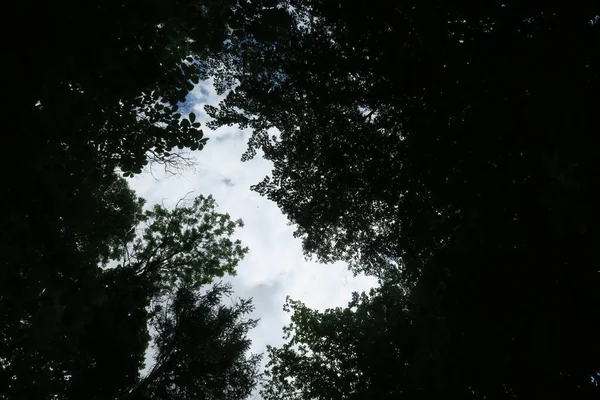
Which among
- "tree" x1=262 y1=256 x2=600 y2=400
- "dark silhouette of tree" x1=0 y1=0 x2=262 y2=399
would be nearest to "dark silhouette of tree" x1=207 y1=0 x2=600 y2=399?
"tree" x1=262 y1=256 x2=600 y2=400

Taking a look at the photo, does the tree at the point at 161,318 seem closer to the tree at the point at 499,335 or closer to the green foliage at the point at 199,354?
the green foliage at the point at 199,354

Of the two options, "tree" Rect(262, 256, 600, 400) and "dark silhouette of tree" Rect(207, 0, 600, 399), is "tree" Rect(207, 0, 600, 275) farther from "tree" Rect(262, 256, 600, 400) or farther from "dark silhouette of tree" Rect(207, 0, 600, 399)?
"tree" Rect(262, 256, 600, 400)

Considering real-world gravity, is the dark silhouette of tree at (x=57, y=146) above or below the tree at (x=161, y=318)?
below

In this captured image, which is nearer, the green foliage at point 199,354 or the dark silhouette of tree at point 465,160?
the dark silhouette of tree at point 465,160

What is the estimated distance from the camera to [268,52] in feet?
27.7

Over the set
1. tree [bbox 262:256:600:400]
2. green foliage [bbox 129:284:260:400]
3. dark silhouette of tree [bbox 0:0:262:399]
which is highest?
green foliage [bbox 129:284:260:400]

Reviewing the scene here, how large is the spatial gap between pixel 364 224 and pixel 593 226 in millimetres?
5638

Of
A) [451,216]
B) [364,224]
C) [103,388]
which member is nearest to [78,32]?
[451,216]

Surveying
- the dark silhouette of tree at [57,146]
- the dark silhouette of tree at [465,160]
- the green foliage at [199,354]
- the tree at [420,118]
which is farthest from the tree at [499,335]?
the green foliage at [199,354]

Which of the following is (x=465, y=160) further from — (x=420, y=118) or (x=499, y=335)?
(x=499, y=335)

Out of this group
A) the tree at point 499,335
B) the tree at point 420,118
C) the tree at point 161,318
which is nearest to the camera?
the tree at point 420,118

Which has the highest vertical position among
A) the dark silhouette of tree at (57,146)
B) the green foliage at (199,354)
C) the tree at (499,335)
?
the green foliage at (199,354)

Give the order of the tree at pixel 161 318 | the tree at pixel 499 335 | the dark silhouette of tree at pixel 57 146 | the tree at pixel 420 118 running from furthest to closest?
the tree at pixel 161 318
the tree at pixel 499 335
the tree at pixel 420 118
the dark silhouette of tree at pixel 57 146

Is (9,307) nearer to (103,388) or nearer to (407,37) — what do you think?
(407,37)
